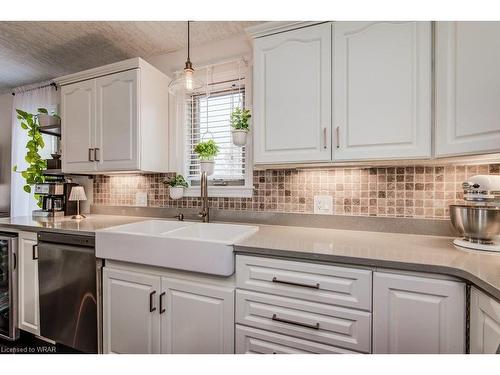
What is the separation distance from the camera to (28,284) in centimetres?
179

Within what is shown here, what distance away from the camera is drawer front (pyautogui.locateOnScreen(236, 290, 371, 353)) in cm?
103

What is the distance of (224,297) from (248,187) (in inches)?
34.8

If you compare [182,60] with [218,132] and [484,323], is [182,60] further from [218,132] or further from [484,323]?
[484,323]

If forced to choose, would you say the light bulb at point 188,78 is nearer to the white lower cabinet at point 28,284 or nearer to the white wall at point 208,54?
the white wall at point 208,54

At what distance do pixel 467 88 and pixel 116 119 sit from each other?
2.12m

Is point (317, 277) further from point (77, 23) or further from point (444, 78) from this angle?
point (77, 23)

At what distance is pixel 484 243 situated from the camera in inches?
44.4

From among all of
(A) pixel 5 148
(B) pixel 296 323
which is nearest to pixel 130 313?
(B) pixel 296 323

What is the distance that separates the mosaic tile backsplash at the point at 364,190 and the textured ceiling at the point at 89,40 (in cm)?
123

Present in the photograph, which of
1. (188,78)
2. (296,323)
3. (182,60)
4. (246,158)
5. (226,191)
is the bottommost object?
(296,323)

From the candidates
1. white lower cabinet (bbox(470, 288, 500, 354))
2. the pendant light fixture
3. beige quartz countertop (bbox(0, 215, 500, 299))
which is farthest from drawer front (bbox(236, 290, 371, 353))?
the pendant light fixture

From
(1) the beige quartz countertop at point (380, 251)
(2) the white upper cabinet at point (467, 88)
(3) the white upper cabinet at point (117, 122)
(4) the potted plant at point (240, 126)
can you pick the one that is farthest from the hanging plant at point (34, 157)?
(2) the white upper cabinet at point (467, 88)

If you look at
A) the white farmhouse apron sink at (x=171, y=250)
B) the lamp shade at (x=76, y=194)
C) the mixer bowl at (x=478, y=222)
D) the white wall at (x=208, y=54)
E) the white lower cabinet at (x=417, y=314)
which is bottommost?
the white lower cabinet at (x=417, y=314)

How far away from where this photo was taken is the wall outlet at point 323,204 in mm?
1675
